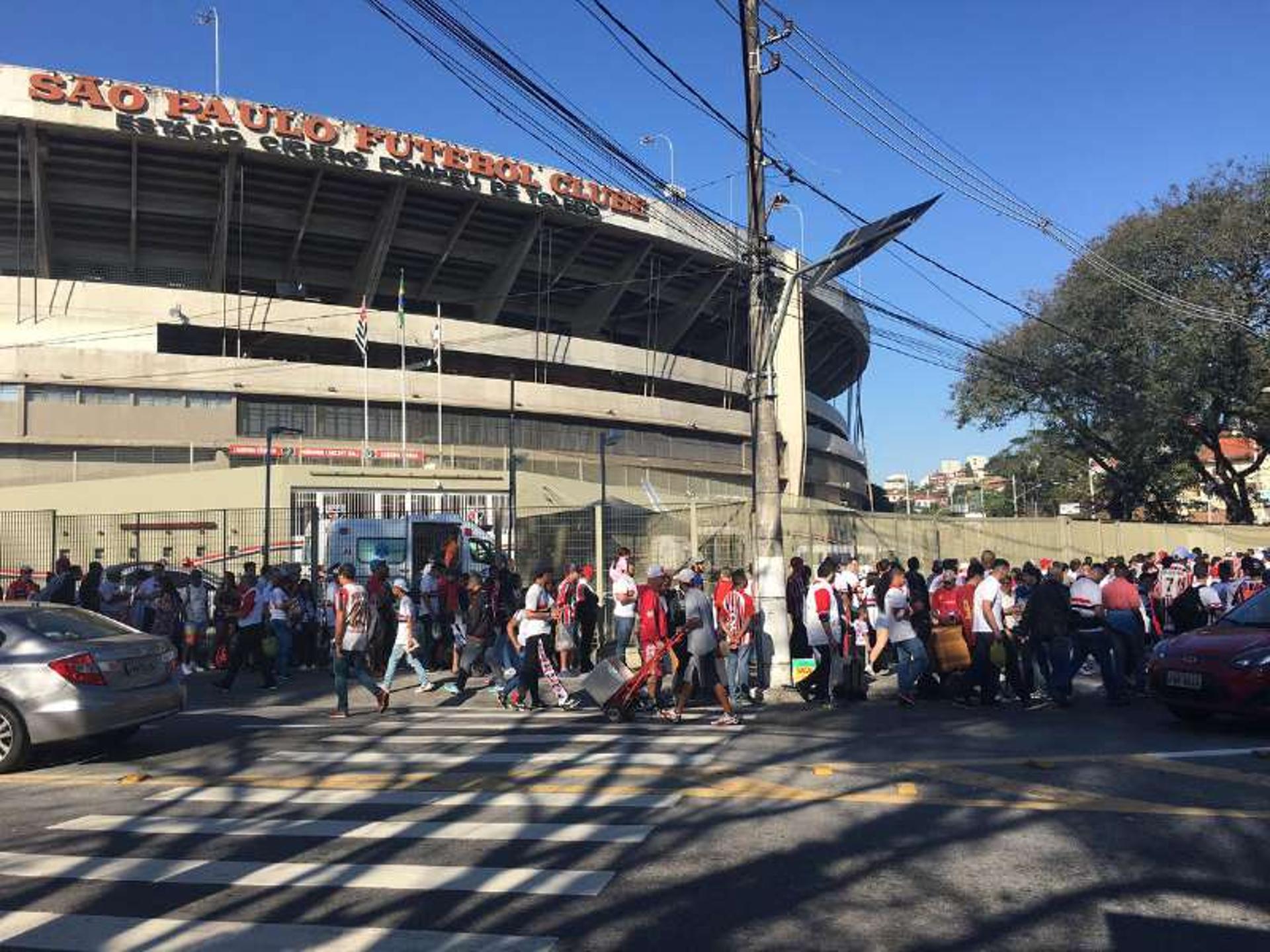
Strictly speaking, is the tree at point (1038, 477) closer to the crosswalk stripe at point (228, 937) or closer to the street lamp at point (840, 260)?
the street lamp at point (840, 260)

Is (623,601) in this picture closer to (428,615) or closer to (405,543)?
(428,615)

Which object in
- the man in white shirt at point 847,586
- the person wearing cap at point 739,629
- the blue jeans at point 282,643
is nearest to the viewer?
the person wearing cap at point 739,629

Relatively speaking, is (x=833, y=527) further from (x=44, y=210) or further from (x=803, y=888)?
(x=44, y=210)

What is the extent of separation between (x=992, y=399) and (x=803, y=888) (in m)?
41.7

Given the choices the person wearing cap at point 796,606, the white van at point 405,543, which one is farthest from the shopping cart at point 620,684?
the white van at point 405,543

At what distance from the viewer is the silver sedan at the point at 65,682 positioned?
879 centimetres

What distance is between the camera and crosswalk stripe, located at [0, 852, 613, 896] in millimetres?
5383

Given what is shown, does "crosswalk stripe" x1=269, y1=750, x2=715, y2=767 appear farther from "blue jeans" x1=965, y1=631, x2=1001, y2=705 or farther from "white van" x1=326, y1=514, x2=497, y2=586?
"white van" x1=326, y1=514, x2=497, y2=586

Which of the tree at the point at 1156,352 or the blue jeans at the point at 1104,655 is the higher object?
the tree at the point at 1156,352

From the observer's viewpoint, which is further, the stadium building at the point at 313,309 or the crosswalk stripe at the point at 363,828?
the stadium building at the point at 313,309

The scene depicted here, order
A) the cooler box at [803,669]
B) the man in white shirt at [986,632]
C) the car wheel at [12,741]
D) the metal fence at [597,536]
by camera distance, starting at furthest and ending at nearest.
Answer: the metal fence at [597,536] < the cooler box at [803,669] < the man in white shirt at [986,632] < the car wheel at [12,741]

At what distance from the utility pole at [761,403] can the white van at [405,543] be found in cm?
690

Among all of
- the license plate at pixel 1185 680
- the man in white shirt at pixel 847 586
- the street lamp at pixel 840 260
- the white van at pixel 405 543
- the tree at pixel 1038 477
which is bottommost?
the license plate at pixel 1185 680

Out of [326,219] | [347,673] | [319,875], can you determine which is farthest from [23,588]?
[326,219]
